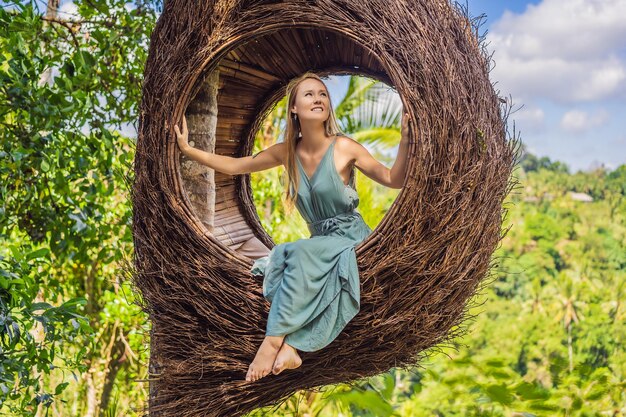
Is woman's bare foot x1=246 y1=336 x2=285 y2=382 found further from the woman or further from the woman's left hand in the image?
the woman's left hand

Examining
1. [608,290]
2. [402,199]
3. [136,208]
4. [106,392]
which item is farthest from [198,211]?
[608,290]

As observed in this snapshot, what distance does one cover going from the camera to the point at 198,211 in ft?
8.29

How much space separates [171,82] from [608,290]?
21188mm

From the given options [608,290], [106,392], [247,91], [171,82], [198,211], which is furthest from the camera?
[608,290]

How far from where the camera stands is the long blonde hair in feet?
7.47

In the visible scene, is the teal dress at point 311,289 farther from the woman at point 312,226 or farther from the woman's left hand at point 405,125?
the woman's left hand at point 405,125

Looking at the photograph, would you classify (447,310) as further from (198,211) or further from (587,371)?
(198,211)

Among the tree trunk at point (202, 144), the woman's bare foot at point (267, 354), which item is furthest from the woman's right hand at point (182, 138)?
the woman's bare foot at point (267, 354)

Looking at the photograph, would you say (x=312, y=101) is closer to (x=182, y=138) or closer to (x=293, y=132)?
(x=293, y=132)

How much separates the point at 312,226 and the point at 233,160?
0.35 m

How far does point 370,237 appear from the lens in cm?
199

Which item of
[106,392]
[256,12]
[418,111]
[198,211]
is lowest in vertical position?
[106,392]

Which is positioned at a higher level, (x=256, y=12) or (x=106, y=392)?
(x=256, y=12)

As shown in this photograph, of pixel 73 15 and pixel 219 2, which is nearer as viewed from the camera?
pixel 219 2
